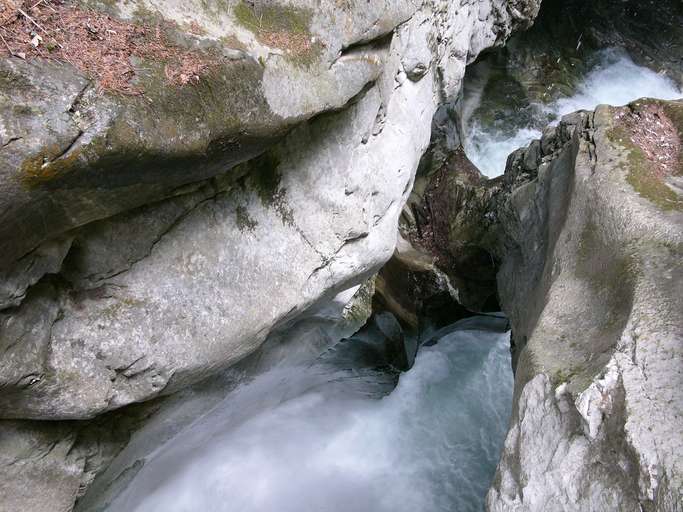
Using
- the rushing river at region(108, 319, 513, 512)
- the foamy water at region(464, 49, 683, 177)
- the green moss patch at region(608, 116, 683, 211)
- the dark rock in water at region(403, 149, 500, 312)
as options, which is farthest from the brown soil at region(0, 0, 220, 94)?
the foamy water at region(464, 49, 683, 177)

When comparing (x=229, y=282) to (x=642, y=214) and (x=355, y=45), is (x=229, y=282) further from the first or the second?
(x=642, y=214)

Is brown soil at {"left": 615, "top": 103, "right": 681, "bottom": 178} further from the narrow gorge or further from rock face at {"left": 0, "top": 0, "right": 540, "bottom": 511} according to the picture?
rock face at {"left": 0, "top": 0, "right": 540, "bottom": 511}

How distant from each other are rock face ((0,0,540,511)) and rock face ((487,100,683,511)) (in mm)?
2449

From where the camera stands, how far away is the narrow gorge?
342cm

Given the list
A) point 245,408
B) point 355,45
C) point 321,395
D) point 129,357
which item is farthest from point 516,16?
point 129,357

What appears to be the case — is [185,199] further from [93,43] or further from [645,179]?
[645,179]

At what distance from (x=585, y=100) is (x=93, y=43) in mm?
15726

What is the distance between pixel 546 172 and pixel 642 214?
106 inches

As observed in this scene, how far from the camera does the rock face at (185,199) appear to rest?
3180 mm

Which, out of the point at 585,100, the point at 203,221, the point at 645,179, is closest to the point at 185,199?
the point at 203,221

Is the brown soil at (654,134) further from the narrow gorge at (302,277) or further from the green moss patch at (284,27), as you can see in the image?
the green moss patch at (284,27)

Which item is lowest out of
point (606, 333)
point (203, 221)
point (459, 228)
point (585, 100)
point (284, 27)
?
point (585, 100)

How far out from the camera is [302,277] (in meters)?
5.94

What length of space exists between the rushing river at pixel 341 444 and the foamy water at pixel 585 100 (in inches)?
247
